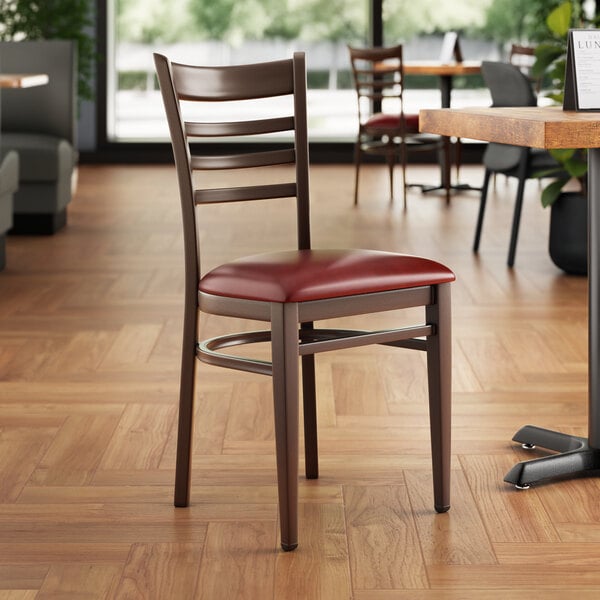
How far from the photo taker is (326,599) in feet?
5.92

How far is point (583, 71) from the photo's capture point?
232 centimetres

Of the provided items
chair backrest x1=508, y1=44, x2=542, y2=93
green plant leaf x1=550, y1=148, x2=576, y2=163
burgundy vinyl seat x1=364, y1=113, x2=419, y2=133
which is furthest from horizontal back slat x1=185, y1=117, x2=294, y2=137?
chair backrest x1=508, y1=44, x2=542, y2=93

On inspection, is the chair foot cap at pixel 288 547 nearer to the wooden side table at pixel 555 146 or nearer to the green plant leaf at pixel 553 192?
the wooden side table at pixel 555 146

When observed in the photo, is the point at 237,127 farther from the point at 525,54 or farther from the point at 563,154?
the point at 525,54

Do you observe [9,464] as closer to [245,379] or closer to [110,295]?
[245,379]

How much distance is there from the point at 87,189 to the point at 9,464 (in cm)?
540

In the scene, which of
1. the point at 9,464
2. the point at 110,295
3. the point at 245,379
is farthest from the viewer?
the point at 110,295

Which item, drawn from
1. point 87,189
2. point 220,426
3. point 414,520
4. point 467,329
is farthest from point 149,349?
point 87,189

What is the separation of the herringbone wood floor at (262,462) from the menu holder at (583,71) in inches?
30.5

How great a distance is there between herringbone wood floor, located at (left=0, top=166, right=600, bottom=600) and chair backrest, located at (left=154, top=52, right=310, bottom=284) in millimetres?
501

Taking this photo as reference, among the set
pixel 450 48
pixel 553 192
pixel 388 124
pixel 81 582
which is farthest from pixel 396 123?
pixel 81 582

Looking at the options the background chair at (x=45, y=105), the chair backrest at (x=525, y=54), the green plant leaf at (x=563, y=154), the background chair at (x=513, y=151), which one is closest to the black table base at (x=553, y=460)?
the green plant leaf at (x=563, y=154)

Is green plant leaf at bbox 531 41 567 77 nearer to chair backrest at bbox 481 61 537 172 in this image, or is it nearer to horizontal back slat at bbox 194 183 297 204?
chair backrest at bbox 481 61 537 172

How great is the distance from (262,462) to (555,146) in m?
0.94
